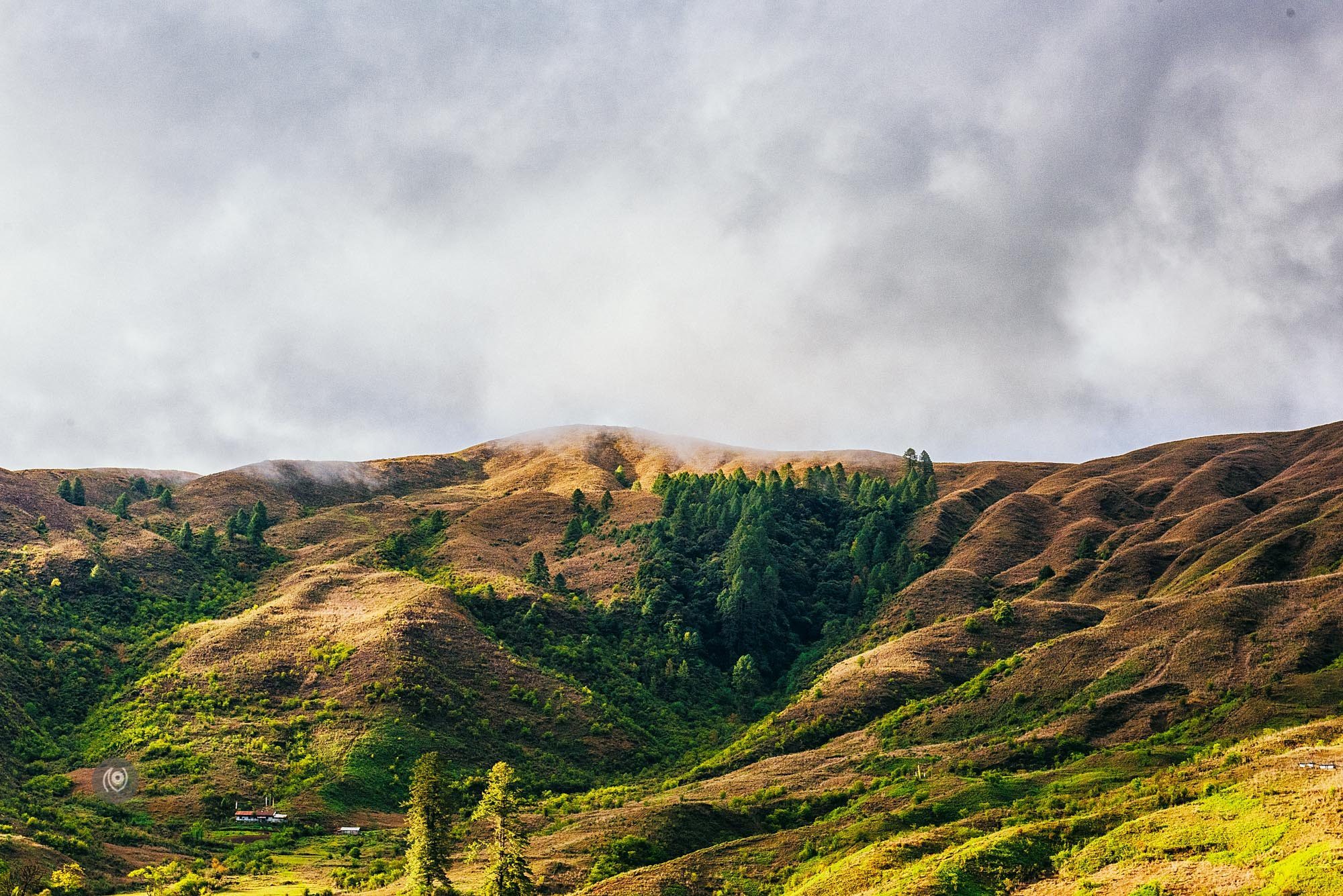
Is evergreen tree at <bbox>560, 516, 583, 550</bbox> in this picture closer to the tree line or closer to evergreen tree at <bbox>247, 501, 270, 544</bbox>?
evergreen tree at <bbox>247, 501, 270, 544</bbox>

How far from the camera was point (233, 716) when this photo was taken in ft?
307

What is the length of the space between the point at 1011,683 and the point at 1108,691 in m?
8.57

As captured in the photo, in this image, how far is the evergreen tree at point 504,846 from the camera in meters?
52.0

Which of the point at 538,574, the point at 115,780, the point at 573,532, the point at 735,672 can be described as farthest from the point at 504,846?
the point at 573,532

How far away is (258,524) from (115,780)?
2969 inches

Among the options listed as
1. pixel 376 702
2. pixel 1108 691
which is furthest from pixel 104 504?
pixel 1108 691

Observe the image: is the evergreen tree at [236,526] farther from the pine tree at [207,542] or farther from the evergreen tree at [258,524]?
the pine tree at [207,542]

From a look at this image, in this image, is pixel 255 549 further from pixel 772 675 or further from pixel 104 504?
pixel 772 675

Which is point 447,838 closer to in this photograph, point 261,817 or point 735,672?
point 261,817

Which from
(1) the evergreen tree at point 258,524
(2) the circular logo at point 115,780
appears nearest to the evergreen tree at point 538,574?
(1) the evergreen tree at point 258,524

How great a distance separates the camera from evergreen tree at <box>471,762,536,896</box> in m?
52.0

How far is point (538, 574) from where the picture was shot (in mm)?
135125

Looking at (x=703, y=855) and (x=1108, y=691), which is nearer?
(x=703, y=855)

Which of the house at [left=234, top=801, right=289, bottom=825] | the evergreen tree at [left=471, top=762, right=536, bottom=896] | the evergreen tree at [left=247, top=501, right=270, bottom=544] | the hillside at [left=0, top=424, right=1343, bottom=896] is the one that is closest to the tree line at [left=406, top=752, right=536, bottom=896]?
the evergreen tree at [left=471, top=762, right=536, bottom=896]
